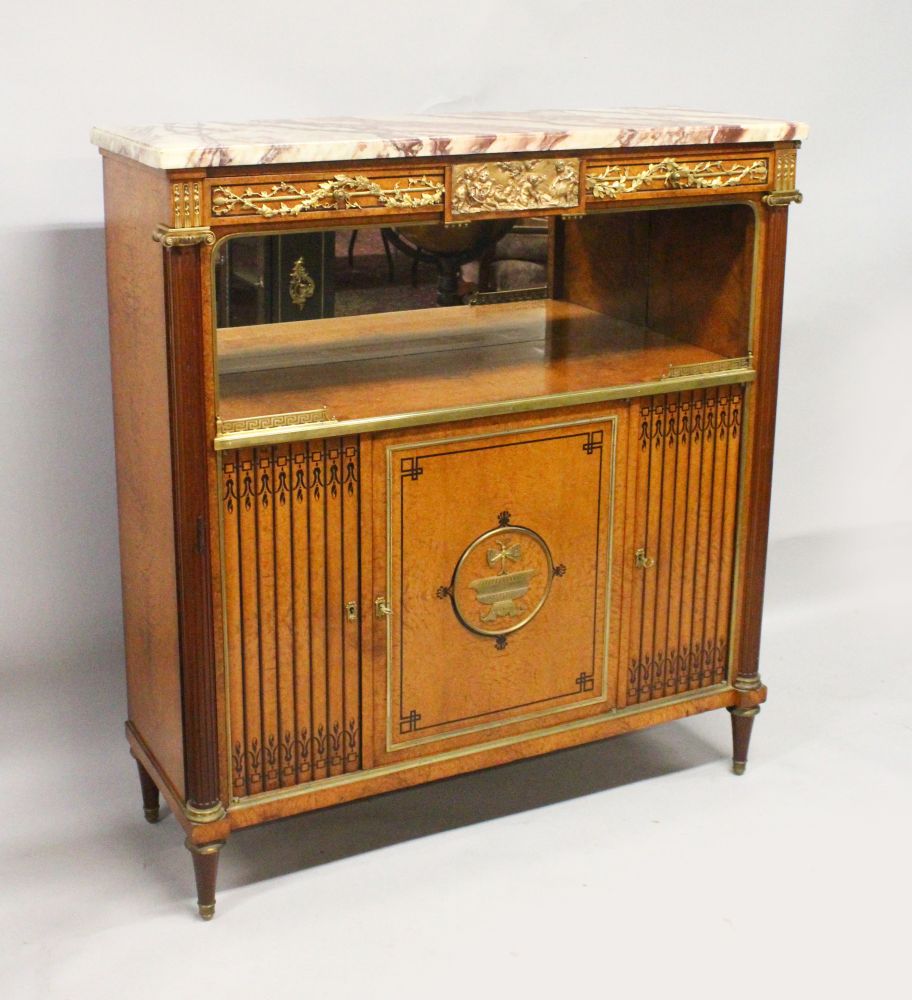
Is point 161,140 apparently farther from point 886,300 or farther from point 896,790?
point 886,300

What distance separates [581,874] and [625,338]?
1.14 metres

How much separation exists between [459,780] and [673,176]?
140cm

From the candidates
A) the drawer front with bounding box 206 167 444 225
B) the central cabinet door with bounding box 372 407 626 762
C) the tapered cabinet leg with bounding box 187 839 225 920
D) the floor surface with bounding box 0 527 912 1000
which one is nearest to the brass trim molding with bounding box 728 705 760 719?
the floor surface with bounding box 0 527 912 1000

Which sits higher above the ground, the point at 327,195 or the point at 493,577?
the point at 327,195

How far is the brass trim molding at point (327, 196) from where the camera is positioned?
2715 millimetres

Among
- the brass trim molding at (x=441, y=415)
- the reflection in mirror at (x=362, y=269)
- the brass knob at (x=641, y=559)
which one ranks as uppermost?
the reflection in mirror at (x=362, y=269)

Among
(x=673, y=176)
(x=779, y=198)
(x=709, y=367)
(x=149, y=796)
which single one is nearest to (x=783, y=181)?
(x=779, y=198)

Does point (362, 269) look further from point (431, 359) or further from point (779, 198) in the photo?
point (779, 198)

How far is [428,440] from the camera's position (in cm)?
304

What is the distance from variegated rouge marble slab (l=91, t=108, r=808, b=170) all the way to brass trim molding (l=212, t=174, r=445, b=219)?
0.15 ft

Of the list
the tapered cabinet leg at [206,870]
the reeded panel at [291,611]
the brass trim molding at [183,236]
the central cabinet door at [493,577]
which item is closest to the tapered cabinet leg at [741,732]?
the central cabinet door at [493,577]

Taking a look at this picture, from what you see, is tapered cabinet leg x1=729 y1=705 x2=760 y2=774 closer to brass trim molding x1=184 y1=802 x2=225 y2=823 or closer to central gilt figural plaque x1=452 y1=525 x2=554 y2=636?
central gilt figural plaque x1=452 y1=525 x2=554 y2=636

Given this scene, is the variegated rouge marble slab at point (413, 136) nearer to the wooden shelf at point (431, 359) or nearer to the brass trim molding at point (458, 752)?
the wooden shelf at point (431, 359)

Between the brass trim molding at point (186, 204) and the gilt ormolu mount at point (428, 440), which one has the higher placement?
the brass trim molding at point (186, 204)
